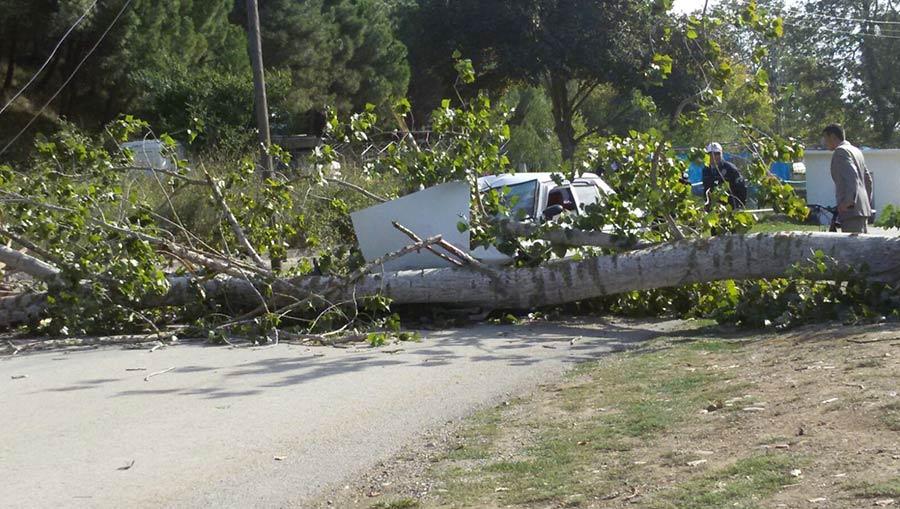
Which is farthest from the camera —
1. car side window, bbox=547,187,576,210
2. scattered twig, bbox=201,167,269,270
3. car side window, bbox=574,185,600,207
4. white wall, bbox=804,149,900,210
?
white wall, bbox=804,149,900,210

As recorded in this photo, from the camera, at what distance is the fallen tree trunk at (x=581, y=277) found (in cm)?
1112

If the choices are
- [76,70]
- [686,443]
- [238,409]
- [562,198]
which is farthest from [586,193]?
[76,70]

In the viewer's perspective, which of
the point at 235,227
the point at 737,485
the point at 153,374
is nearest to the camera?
the point at 737,485

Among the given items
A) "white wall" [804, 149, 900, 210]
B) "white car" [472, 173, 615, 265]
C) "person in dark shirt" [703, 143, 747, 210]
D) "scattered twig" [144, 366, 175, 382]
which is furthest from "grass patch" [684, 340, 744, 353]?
"white wall" [804, 149, 900, 210]

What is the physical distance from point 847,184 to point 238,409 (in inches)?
275

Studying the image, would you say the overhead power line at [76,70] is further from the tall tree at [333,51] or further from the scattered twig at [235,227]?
the scattered twig at [235,227]

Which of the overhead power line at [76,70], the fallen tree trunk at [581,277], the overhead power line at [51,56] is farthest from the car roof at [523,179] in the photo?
the overhead power line at [76,70]

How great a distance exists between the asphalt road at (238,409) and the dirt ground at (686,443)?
42 centimetres

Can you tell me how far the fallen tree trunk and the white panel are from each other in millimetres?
496

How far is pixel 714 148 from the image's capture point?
552 inches

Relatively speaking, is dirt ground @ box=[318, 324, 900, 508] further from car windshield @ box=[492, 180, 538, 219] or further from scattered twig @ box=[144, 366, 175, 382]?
car windshield @ box=[492, 180, 538, 219]

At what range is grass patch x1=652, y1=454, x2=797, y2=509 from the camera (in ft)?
16.7

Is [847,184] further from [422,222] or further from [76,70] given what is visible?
[76,70]

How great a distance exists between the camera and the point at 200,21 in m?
35.0
